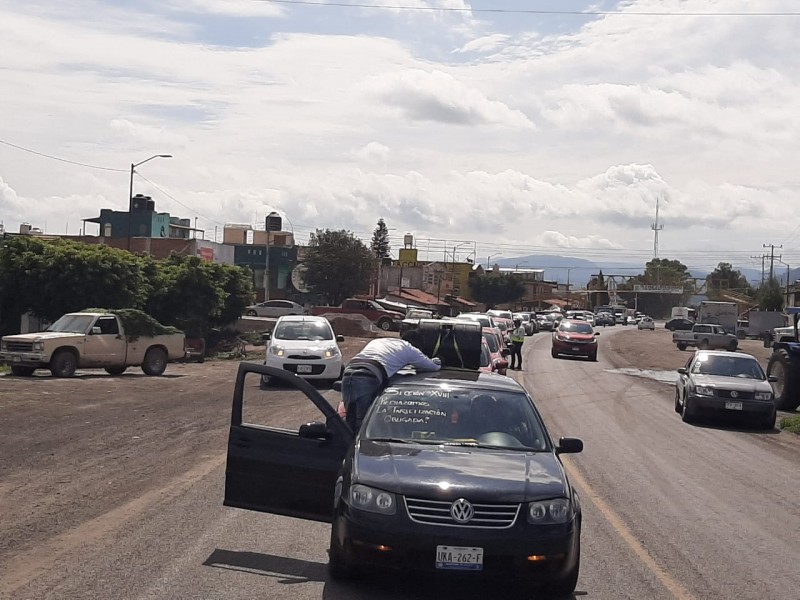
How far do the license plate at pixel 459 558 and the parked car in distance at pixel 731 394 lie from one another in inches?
565

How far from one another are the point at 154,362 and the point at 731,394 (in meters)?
15.3

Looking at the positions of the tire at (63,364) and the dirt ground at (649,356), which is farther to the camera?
the dirt ground at (649,356)

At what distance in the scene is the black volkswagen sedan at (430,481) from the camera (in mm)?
6402

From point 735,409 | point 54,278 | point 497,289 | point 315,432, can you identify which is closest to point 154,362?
point 54,278

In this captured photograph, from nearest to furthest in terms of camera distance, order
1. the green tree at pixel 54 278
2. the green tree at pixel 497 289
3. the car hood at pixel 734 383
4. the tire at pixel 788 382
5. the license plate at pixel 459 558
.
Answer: the license plate at pixel 459 558 < the car hood at pixel 734 383 < the tire at pixel 788 382 < the green tree at pixel 54 278 < the green tree at pixel 497 289

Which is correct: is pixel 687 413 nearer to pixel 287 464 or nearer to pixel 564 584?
pixel 287 464

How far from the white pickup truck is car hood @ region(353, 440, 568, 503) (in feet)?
61.4

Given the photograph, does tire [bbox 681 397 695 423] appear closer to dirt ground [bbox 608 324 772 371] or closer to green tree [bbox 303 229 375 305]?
dirt ground [bbox 608 324 772 371]

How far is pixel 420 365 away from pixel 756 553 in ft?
11.3

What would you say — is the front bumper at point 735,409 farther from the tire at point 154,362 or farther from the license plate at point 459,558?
the tire at point 154,362

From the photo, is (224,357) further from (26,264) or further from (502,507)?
(502,507)

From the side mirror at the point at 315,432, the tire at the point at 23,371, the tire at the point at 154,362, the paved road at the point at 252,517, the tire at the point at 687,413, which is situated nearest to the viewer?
the paved road at the point at 252,517

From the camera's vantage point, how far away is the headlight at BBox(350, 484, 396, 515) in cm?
654

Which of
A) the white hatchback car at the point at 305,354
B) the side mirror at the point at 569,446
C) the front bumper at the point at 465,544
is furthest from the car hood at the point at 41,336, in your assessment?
the front bumper at the point at 465,544
